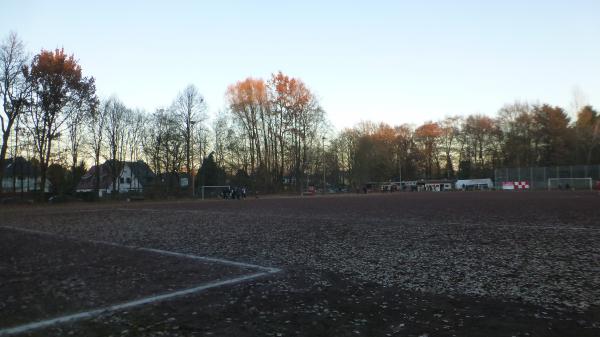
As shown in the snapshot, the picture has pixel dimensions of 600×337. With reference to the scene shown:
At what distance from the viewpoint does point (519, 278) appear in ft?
25.7

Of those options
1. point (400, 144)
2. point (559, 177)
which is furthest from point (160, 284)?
point (400, 144)

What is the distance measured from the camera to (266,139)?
74938 mm

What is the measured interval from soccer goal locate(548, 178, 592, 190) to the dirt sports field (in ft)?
239

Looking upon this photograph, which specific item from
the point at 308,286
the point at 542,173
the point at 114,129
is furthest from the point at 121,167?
the point at 542,173

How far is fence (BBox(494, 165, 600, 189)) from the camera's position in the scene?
248 ft

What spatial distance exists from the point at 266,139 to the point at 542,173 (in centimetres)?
5221

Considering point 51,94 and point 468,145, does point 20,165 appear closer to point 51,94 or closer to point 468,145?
point 51,94

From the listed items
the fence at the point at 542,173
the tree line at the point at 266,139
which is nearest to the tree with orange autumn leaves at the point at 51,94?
the tree line at the point at 266,139

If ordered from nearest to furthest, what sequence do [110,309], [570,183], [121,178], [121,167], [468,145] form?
[110,309], [121,167], [570,183], [121,178], [468,145]

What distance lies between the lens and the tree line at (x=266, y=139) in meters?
42.5

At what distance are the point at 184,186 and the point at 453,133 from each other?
65.9m

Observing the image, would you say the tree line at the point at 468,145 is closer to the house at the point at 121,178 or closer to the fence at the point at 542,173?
the fence at the point at 542,173

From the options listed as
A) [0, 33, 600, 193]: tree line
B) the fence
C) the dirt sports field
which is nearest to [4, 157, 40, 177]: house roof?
[0, 33, 600, 193]: tree line

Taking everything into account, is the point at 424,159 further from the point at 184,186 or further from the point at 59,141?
the point at 59,141
